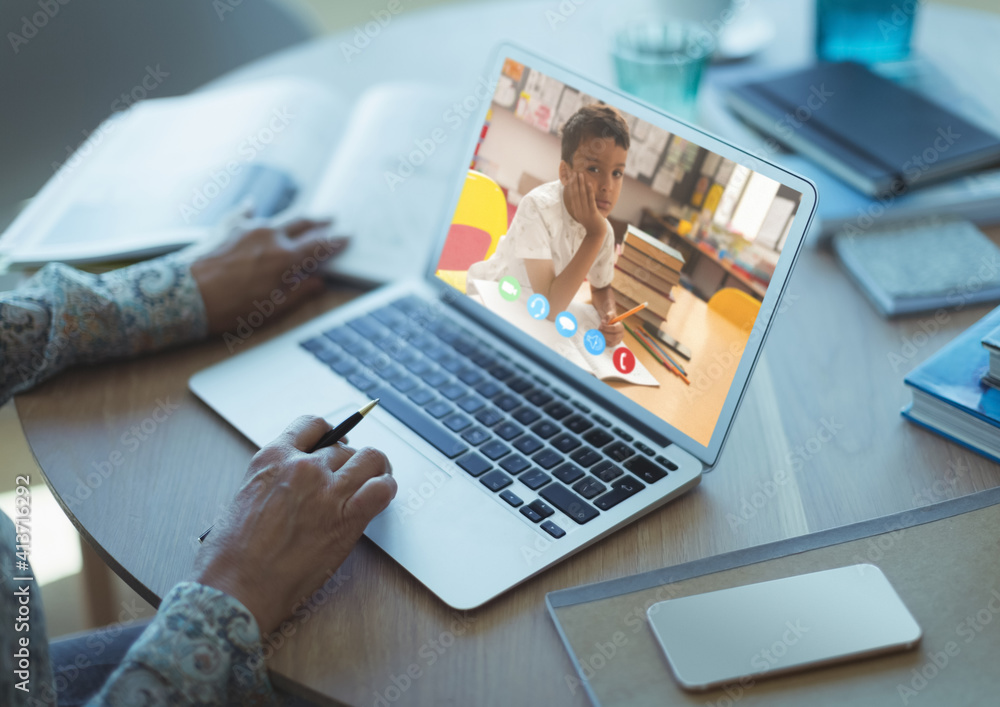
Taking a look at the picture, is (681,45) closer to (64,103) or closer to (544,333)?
(544,333)

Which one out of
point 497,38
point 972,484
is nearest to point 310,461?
point 972,484

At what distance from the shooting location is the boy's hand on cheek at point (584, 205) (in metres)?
0.78

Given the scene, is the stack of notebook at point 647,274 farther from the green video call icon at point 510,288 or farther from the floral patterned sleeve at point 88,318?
the floral patterned sleeve at point 88,318

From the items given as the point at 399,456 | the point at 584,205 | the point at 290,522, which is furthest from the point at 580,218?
the point at 290,522

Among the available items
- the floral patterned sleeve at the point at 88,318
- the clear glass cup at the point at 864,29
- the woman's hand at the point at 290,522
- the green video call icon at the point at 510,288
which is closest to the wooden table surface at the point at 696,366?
the green video call icon at the point at 510,288

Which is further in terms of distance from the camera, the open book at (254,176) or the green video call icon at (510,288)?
the open book at (254,176)

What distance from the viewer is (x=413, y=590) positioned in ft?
2.13

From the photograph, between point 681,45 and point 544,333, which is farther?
point 681,45

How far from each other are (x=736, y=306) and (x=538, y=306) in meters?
0.22

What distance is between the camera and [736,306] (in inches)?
27.9

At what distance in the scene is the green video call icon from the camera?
0.85m

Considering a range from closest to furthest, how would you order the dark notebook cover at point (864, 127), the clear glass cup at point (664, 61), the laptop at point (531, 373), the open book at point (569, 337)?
the laptop at point (531, 373) → the open book at point (569, 337) → the dark notebook cover at point (864, 127) → the clear glass cup at point (664, 61)

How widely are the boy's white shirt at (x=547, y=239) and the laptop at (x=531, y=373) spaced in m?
0.01

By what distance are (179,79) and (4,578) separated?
46.7 inches
